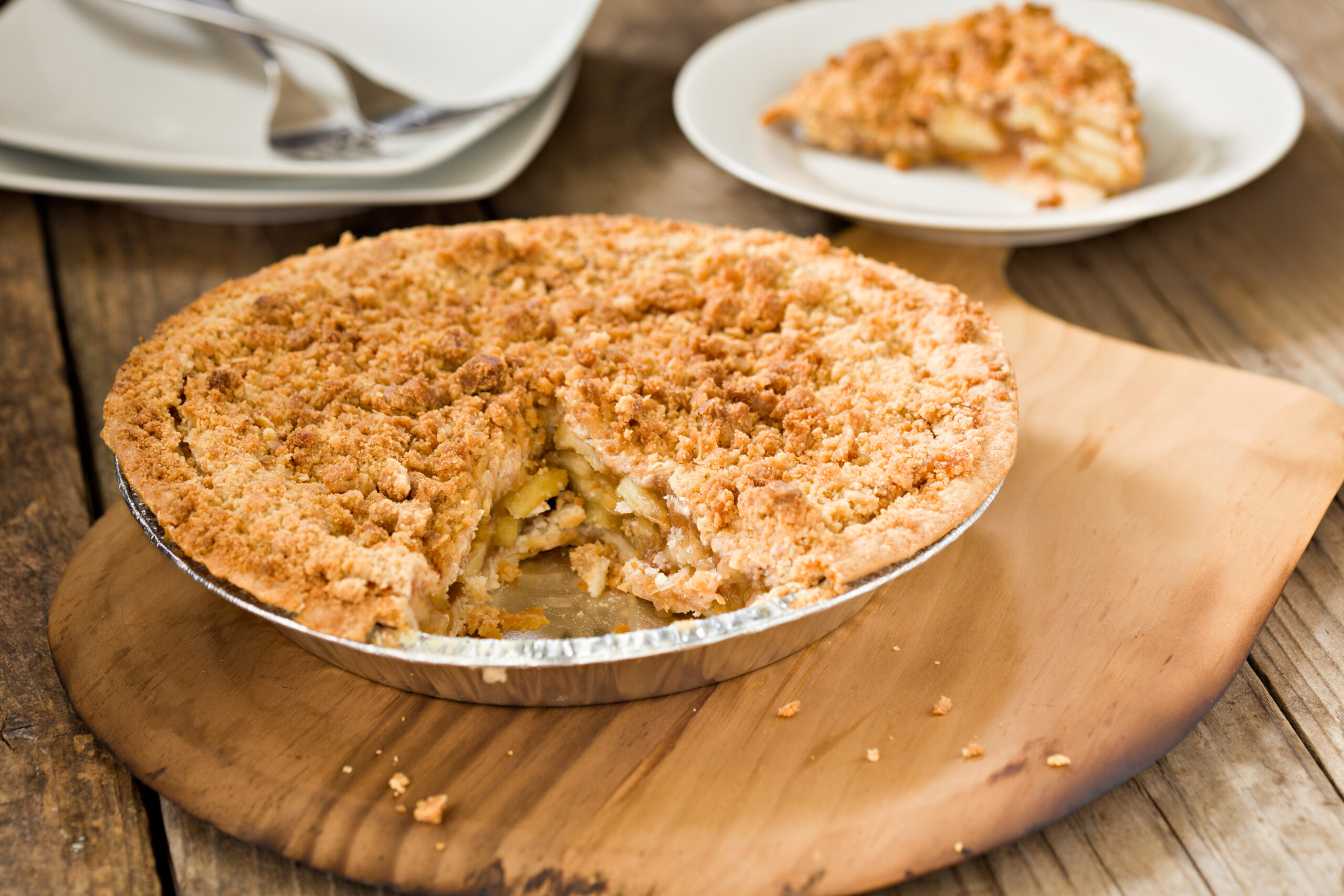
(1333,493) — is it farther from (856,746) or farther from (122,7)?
(122,7)

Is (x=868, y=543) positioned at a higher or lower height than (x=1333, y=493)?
higher

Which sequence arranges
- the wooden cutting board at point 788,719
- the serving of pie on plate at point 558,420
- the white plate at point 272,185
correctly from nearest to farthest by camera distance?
the wooden cutting board at point 788,719, the serving of pie on plate at point 558,420, the white plate at point 272,185

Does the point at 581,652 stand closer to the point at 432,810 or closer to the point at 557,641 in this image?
the point at 557,641

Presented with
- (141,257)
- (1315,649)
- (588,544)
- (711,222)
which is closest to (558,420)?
(588,544)

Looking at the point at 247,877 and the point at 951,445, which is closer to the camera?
the point at 247,877

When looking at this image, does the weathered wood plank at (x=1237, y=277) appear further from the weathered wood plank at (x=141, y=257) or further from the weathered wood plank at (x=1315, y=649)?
the weathered wood plank at (x=141, y=257)

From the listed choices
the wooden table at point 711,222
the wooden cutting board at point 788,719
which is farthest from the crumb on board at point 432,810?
the wooden table at point 711,222

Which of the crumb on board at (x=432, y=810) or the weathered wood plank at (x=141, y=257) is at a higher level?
the crumb on board at (x=432, y=810)

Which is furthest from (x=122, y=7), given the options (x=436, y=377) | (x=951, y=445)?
(x=951, y=445)
